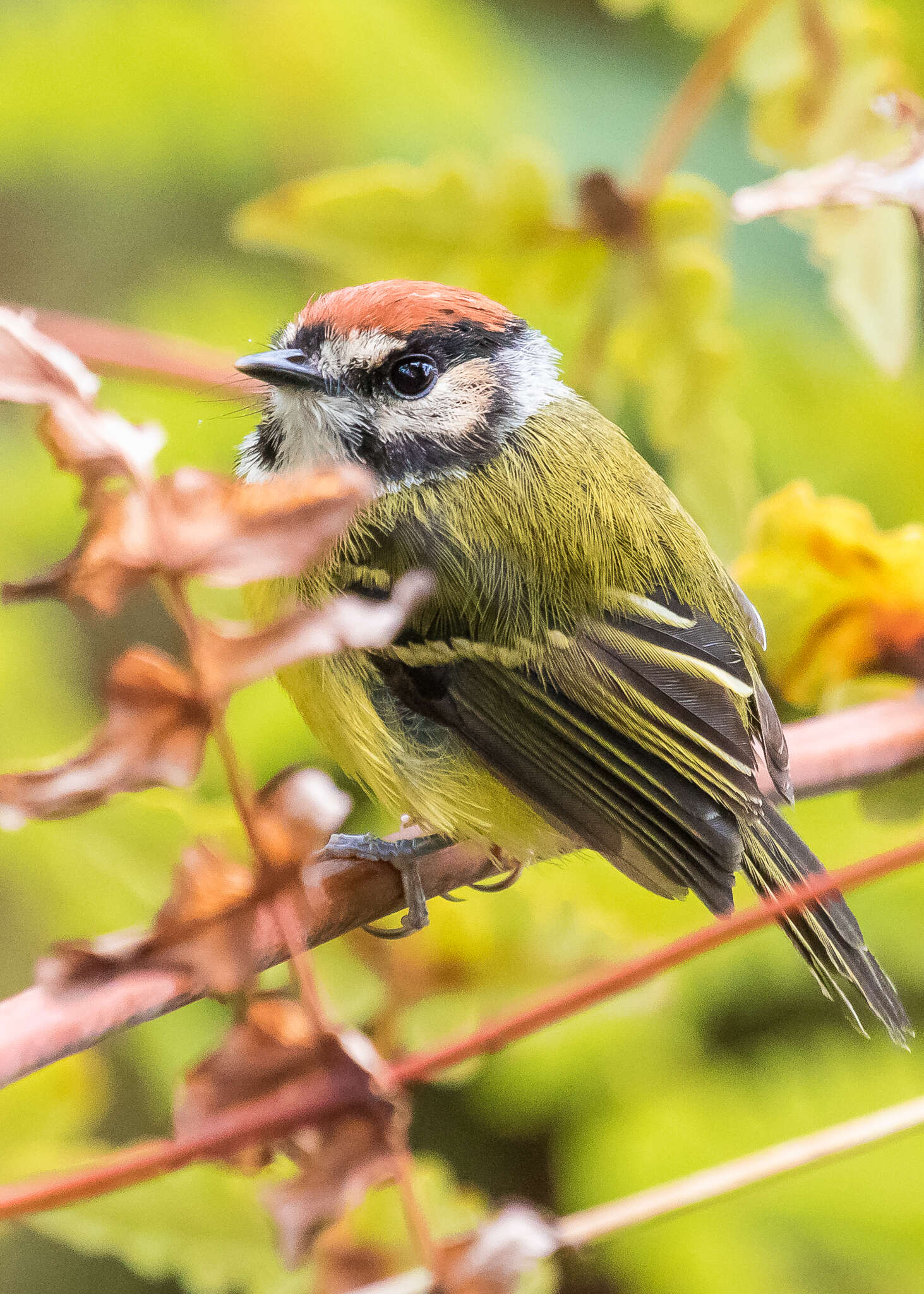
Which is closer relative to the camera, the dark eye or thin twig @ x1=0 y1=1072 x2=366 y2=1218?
thin twig @ x1=0 y1=1072 x2=366 y2=1218

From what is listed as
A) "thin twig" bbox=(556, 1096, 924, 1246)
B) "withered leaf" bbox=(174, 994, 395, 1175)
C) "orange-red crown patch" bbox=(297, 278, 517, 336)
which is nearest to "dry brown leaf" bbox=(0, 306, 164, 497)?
"withered leaf" bbox=(174, 994, 395, 1175)

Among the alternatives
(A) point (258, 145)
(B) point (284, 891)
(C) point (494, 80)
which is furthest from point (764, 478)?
(B) point (284, 891)

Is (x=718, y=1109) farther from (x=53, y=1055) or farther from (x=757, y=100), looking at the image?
(x=757, y=100)

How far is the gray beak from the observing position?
1172 millimetres

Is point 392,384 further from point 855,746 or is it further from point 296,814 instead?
point 296,814

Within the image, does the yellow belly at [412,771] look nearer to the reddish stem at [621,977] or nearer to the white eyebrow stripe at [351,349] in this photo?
the white eyebrow stripe at [351,349]

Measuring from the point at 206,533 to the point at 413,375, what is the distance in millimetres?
898

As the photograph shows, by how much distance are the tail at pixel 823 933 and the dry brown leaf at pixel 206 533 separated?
2.46 ft

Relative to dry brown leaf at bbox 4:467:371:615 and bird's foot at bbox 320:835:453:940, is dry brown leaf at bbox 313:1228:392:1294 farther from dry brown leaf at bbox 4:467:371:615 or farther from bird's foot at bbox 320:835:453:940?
dry brown leaf at bbox 4:467:371:615

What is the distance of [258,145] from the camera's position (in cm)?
163

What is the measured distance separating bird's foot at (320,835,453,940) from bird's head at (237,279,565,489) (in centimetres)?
35

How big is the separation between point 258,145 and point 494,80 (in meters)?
0.30

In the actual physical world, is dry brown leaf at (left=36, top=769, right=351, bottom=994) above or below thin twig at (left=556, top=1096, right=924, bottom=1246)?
above

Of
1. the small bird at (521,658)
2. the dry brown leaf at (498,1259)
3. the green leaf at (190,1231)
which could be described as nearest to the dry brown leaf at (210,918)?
the dry brown leaf at (498,1259)
